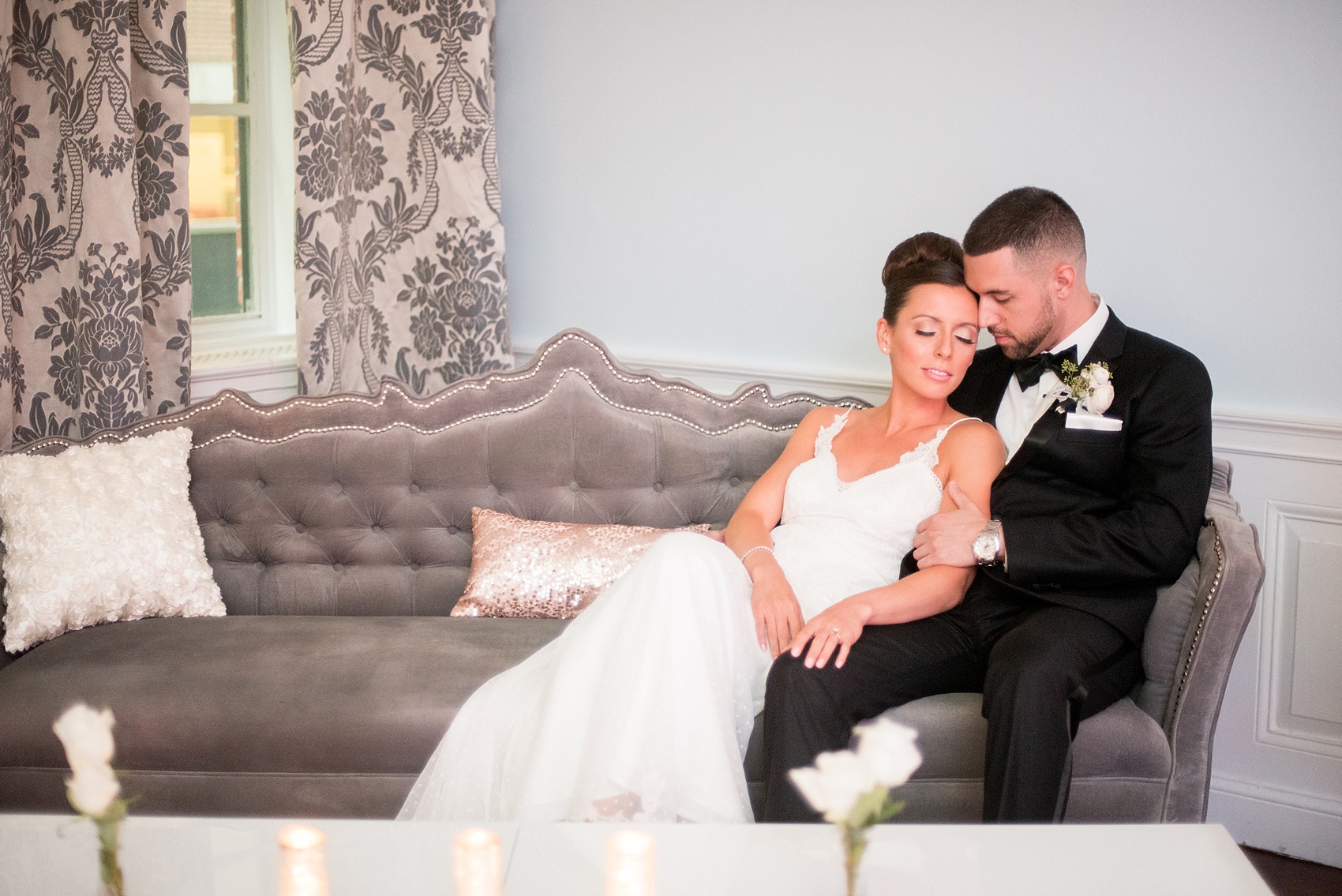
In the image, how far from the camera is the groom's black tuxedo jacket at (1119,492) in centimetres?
210

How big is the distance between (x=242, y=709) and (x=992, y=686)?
1.46 m

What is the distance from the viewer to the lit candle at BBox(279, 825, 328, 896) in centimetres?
→ 112

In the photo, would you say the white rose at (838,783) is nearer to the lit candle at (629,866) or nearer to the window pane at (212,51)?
the lit candle at (629,866)

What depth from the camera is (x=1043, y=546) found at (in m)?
2.12

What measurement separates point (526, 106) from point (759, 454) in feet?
5.11

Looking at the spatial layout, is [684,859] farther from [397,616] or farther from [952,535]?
[397,616]

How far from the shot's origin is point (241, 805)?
2.16m

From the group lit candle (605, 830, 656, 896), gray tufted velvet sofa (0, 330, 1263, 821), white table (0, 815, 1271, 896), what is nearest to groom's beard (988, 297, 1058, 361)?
gray tufted velvet sofa (0, 330, 1263, 821)

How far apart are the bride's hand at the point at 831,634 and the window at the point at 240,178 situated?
2.10 metres

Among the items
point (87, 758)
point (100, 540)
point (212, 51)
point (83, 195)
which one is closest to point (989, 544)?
point (87, 758)

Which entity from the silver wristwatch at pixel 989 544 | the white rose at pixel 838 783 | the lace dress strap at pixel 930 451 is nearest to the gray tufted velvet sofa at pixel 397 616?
the silver wristwatch at pixel 989 544

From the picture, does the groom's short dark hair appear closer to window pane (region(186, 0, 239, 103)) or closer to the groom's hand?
the groom's hand

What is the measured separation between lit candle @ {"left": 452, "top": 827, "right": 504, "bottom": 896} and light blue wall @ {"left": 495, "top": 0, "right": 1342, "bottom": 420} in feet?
7.16

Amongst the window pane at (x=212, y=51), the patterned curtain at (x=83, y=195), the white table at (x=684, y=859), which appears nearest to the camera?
the white table at (x=684, y=859)
